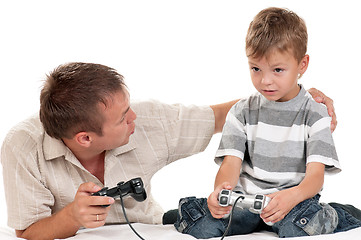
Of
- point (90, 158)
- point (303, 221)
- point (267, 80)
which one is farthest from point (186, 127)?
point (303, 221)

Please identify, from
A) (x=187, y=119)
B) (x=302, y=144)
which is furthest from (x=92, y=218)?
(x=302, y=144)

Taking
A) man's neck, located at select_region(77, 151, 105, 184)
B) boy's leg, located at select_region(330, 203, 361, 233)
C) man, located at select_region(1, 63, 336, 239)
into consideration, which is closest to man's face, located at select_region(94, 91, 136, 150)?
man, located at select_region(1, 63, 336, 239)

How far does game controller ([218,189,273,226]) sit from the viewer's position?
5.58ft

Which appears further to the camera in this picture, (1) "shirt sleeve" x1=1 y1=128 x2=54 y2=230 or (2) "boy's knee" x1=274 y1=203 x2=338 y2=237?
(1) "shirt sleeve" x1=1 y1=128 x2=54 y2=230

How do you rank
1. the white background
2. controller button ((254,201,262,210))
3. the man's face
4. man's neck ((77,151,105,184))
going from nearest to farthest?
controller button ((254,201,262,210)), the man's face, man's neck ((77,151,105,184)), the white background

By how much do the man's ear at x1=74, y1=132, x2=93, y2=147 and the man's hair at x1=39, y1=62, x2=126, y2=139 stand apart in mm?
14

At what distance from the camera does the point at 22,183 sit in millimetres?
1955

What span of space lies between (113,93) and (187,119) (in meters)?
0.35

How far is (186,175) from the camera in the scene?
311cm

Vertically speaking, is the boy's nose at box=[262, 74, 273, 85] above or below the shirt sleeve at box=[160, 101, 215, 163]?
above

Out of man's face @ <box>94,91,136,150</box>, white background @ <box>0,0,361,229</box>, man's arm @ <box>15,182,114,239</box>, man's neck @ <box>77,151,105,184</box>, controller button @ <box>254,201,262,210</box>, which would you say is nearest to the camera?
controller button @ <box>254,201,262,210</box>

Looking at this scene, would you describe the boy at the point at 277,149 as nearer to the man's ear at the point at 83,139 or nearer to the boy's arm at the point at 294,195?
the boy's arm at the point at 294,195

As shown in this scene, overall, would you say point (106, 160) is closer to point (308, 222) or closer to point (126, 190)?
point (126, 190)

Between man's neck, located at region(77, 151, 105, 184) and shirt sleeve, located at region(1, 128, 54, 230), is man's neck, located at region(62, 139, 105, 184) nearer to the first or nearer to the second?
man's neck, located at region(77, 151, 105, 184)
